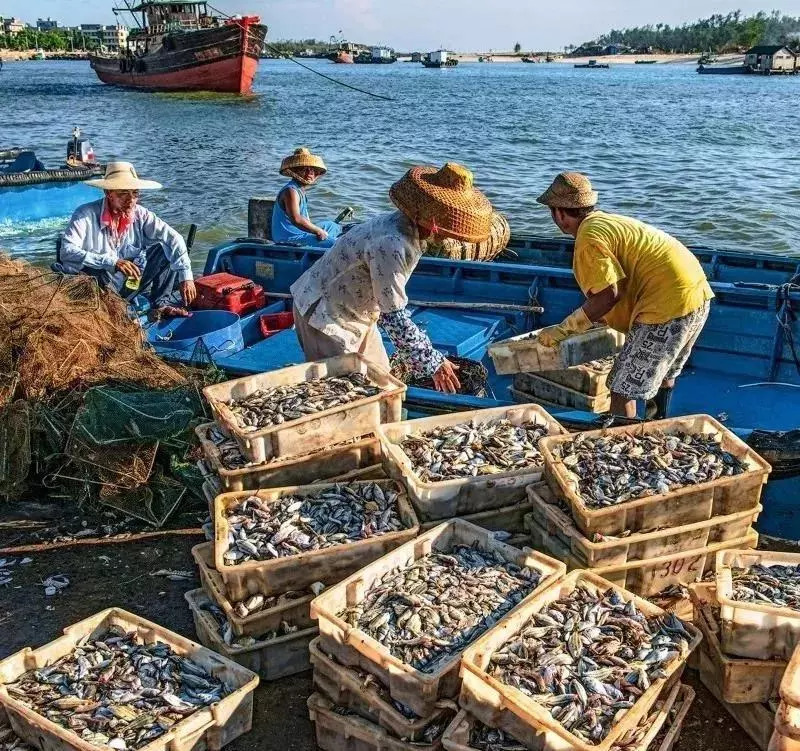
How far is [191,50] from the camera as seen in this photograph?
4641 centimetres

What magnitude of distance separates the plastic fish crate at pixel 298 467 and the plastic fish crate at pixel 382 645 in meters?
0.79

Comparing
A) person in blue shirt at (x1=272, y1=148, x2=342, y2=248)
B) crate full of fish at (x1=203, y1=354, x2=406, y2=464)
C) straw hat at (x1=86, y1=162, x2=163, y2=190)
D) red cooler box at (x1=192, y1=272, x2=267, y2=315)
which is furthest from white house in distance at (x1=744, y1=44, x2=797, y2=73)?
crate full of fish at (x1=203, y1=354, x2=406, y2=464)

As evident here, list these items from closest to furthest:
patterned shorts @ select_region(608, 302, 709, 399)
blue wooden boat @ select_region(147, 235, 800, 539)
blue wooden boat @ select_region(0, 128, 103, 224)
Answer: patterned shorts @ select_region(608, 302, 709, 399) < blue wooden boat @ select_region(147, 235, 800, 539) < blue wooden boat @ select_region(0, 128, 103, 224)

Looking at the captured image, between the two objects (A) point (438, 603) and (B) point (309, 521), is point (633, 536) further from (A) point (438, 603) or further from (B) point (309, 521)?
(B) point (309, 521)

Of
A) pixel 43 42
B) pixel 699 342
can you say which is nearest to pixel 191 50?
pixel 699 342

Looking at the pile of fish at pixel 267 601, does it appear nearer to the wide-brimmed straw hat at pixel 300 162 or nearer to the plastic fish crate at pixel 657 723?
the plastic fish crate at pixel 657 723

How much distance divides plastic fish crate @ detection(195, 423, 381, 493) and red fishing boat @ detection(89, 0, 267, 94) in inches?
1783

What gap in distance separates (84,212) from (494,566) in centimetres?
499

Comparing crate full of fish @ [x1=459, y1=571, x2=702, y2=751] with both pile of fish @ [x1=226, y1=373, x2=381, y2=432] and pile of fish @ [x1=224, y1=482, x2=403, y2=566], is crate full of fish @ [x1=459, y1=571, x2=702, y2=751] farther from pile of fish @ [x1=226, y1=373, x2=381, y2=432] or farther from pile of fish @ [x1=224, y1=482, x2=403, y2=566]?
pile of fish @ [x1=226, y1=373, x2=381, y2=432]

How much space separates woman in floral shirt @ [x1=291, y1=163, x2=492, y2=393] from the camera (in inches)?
162

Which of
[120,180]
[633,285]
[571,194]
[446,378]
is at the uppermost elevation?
[571,194]

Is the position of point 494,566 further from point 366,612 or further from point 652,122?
point 652,122

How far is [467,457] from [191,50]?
48.5m

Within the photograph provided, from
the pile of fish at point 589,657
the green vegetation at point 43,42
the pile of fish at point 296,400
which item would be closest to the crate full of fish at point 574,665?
the pile of fish at point 589,657
